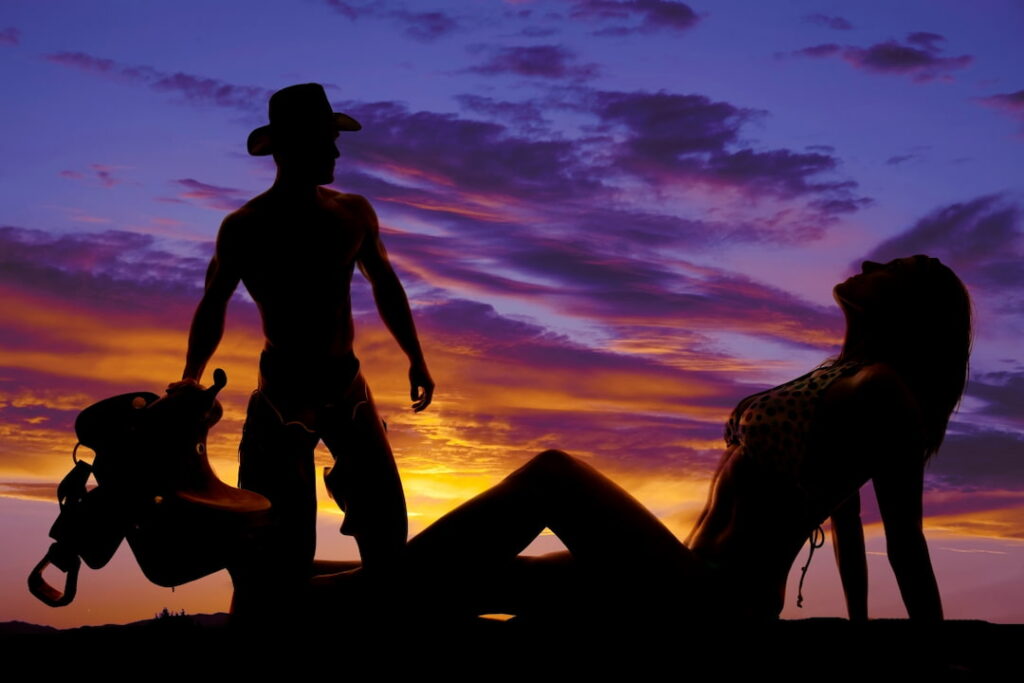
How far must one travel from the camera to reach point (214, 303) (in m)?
5.61

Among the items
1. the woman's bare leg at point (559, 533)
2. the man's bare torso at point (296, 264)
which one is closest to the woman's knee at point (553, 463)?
the woman's bare leg at point (559, 533)

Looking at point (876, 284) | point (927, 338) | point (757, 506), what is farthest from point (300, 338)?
point (927, 338)

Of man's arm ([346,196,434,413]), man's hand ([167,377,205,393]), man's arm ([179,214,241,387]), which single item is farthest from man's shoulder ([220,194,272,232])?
man's hand ([167,377,205,393])

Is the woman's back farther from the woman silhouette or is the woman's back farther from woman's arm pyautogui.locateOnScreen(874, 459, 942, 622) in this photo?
woman's arm pyautogui.locateOnScreen(874, 459, 942, 622)

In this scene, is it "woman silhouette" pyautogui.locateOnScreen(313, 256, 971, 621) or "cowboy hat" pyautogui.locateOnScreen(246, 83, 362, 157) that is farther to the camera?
"cowboy hat" pyautogui.locateOnScreen(246, 83, 362, 157)

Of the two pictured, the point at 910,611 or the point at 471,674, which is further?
the point at 910,611

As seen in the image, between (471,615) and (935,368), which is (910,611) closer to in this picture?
(935,368)

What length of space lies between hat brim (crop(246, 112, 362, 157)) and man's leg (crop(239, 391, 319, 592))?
1367 millimetres

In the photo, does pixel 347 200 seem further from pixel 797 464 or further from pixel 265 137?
pixel 797 464

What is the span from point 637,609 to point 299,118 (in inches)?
128

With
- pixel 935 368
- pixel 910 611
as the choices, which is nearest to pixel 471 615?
pixel 910 611

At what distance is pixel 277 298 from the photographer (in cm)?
560

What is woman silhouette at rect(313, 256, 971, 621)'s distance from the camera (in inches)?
147

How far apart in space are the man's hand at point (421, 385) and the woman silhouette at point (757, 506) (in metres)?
2.02
